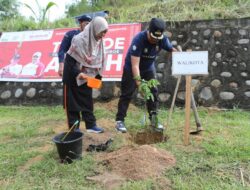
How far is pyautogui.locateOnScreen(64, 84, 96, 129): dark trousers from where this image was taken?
461 centimetres

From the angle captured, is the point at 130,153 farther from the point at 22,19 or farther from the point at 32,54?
the point at 22,19

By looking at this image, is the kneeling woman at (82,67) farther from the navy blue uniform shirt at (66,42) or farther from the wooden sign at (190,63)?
the wooden sign at (190,63)

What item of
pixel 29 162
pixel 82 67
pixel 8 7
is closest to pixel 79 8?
pixel 8 7

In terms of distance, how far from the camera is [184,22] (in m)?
6.95

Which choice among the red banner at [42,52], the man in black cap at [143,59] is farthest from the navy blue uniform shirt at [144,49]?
the red banner at [42,52]

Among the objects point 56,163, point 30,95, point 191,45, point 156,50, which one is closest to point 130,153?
point 56,163

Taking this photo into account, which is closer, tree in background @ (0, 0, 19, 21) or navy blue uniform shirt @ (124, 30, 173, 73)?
navy blue uniform shirt @ (124, 30, 173, 73)

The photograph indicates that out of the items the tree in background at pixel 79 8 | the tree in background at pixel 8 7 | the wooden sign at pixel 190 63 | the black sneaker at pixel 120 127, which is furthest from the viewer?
the tree in background at pixel 8 7

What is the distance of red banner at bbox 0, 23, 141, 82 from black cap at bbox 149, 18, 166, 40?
245cm

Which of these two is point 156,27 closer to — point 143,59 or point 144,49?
point 144,49

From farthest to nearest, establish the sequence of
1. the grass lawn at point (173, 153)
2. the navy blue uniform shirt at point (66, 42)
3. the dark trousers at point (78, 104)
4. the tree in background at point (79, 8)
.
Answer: the tree in background at point (79, 8) → the navy blue uniform shirt at point (66, 42) → the dark trousers at point (78, 104) → the grass lawn at point (173, 153)

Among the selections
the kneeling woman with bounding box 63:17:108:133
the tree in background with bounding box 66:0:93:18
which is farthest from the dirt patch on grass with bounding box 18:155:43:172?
the tree in background with bounding box 66:0:93:18

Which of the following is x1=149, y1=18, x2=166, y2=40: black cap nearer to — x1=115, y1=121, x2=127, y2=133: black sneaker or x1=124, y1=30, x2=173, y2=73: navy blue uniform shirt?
x1=124, y1=30, x2=173, y2=73: navy blue uniform shirt

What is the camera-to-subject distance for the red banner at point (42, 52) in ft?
23.2
